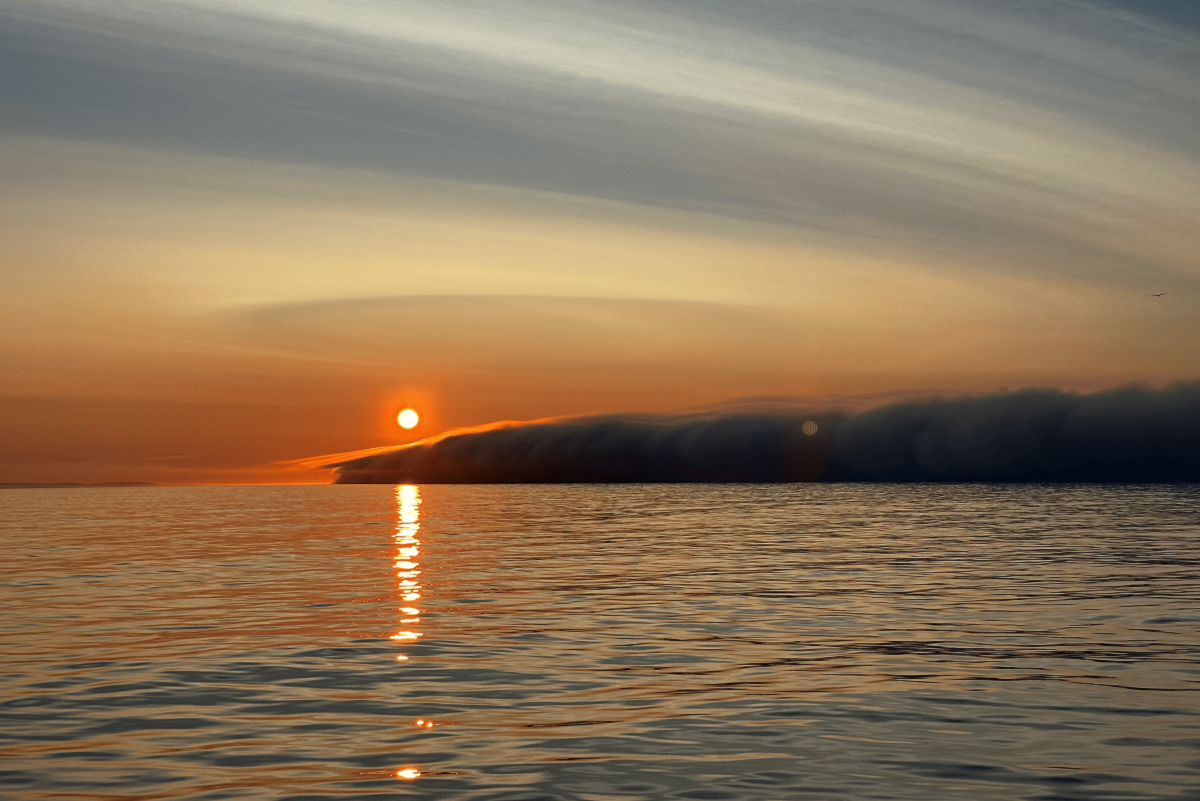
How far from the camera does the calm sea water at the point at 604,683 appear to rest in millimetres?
13945

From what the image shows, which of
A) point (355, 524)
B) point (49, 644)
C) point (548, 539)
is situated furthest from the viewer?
point (355, 524)

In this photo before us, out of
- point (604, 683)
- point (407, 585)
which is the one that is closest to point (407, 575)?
point (407, 585)

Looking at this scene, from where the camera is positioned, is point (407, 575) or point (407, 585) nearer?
point (407, 585)

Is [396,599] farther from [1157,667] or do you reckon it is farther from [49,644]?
[1157,667]

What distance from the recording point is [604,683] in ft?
66.2

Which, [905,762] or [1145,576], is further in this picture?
[1145,576]

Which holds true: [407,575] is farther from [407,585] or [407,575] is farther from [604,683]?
[604,683]

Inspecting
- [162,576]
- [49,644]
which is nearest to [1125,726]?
[49,644]

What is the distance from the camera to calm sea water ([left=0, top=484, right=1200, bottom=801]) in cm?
1395

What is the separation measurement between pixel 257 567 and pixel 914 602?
89.1 feet

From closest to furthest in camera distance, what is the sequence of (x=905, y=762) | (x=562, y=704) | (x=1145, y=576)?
1. (x=905, y=762)
2. (x=562, y=704)
3. (x=1145, y=576)

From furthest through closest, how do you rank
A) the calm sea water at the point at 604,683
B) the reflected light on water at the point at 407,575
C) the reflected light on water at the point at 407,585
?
the reflected light on water at the point at 407,575, the reflected light on water at the point at 407,585, the calm sea water at the point at 604,683

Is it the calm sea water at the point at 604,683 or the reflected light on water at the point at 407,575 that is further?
the reflected light on water at the point at 407,575

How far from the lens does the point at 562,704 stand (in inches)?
723
